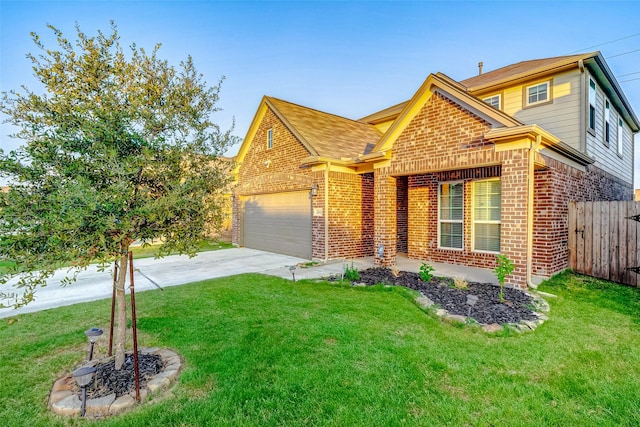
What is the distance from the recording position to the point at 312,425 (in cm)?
264

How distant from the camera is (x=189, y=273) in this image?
29.8 feet

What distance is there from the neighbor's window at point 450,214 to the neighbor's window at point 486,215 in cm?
44

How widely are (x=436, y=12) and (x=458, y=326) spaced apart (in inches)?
436

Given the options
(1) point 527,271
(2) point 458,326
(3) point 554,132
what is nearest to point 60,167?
(2) point 458,326

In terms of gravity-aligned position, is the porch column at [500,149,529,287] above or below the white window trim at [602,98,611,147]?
below

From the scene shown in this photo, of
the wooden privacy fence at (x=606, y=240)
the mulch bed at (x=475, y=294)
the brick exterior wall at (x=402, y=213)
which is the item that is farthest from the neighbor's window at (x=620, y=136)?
the mulch bed at (x=475, y=294)

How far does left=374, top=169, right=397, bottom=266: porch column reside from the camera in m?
8.97

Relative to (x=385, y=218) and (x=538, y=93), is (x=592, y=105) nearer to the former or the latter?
(x=538, y=93)

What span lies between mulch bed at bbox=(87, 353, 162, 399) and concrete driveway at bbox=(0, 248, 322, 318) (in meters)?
3.60


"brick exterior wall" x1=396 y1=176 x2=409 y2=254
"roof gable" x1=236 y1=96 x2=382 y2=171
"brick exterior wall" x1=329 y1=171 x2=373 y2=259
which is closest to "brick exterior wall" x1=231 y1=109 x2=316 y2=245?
"roof gable" x1=236 y1=96 x2=382 y2=171

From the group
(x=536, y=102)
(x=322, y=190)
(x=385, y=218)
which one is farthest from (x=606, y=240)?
(x=322, y=190)

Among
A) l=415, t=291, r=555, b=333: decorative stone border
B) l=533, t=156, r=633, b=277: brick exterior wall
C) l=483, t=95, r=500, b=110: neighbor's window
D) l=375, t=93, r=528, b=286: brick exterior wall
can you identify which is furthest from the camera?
l=483, t=95, r=500, b=110: neighbor's window

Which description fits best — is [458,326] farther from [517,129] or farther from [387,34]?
[387,34]

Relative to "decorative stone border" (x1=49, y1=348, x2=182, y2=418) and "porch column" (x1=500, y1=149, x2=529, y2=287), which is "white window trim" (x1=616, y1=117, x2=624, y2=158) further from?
"decorative stone border" (x1=49, y1=348, x2=182, y2=418)
